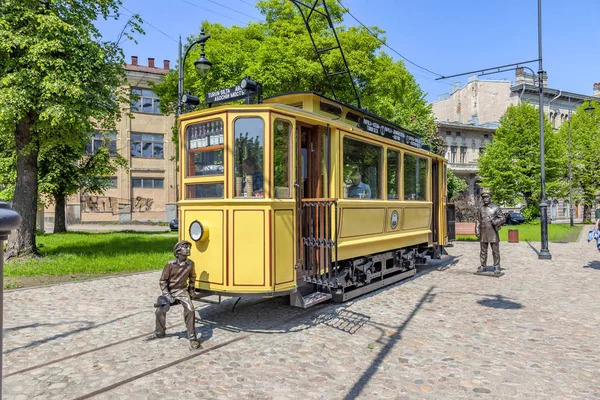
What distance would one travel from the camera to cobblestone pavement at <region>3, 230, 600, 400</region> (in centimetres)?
405

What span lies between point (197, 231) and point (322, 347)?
220 cm

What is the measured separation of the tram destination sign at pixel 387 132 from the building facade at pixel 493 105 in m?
36.3

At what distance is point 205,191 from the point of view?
19.5 feet

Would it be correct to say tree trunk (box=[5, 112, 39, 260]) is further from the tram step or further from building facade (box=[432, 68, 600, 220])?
building facade (box=[432, 68, 600, 220])

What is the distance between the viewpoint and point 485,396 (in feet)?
12.6

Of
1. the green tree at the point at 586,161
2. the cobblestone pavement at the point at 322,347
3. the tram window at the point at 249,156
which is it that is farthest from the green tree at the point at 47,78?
the green tree at the point at 586,161

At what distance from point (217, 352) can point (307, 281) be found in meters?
1.71

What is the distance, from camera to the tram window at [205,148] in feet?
19.1

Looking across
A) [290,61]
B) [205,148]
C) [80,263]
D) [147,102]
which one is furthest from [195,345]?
[147,102]

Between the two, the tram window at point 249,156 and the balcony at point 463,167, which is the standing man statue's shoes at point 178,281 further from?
the balcony at point 463,167

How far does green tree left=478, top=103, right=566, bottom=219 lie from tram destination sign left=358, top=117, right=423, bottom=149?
98.1ft

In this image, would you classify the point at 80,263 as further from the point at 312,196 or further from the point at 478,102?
the point at 478,102

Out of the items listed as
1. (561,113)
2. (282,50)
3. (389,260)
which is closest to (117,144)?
(282,50)

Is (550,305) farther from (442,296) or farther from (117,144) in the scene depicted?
(117,144)
